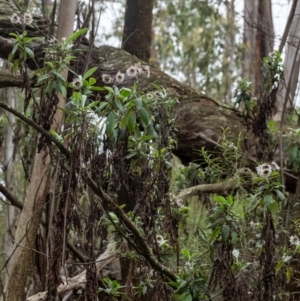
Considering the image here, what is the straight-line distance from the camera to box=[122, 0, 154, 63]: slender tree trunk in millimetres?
5504

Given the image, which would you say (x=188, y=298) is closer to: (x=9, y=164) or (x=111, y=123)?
(x=111, y=123)

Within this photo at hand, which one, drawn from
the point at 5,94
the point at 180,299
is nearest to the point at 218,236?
the point at 180,299

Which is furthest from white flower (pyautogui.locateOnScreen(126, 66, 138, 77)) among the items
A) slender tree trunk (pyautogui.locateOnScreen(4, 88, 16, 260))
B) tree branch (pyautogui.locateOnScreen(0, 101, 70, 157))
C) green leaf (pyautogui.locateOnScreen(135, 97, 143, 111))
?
slender tree trunk (pyautogui.locateOnScreen(4, 88, 16, 260))

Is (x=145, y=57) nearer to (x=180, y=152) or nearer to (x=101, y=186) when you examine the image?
(x=180, y=152)

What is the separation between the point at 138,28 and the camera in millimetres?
5508

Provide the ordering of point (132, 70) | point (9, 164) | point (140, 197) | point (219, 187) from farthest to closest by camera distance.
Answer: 1. point (9, 164)
2. point (219, 187)
3. point (132, 70)
4. point (140, 197)

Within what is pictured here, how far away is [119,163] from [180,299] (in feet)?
2.64

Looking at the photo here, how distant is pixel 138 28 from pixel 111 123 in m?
2.72

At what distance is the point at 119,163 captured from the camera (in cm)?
312

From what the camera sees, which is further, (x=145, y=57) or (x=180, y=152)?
(x=145, y=57)

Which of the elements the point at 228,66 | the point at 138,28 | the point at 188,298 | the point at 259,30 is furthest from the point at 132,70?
the point at 228,66

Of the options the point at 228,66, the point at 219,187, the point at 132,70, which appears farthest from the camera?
the point at 228,66

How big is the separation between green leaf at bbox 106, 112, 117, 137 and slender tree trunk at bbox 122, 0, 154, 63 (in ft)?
8.47

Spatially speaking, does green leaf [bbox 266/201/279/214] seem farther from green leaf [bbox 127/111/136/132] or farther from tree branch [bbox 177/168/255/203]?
tree branch [bbox 177/168/255/203]
